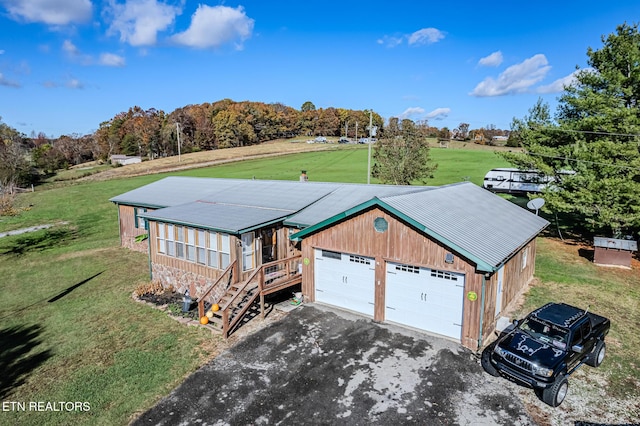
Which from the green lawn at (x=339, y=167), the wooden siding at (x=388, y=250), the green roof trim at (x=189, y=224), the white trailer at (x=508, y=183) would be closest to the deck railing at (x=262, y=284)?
the wooden siding at (x=388, y=250)

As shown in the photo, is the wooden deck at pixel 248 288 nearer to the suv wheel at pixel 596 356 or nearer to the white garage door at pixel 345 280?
the white garage door at pixel 345 280

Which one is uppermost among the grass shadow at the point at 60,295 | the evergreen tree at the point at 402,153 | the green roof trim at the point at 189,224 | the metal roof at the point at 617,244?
the evergreen tree at the point at 402,153

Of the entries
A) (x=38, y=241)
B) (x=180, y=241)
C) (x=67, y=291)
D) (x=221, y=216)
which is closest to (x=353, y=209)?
(x=221, y=216)

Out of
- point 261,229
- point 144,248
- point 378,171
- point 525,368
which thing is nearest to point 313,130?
point 378,171

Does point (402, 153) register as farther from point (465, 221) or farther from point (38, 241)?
point (38, 241)

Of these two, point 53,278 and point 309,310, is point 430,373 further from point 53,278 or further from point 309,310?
point 53,278

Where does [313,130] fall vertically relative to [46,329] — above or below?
above
